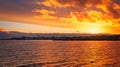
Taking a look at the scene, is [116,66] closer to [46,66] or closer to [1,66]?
[46,66]

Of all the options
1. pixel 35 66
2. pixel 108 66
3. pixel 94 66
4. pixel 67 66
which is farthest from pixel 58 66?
pixel 108 66

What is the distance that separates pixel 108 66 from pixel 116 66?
2.24 metres

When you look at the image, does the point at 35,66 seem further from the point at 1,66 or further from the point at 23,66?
the point at 1,66

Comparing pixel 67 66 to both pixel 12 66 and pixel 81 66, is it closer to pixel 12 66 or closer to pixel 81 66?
pixel 81 66

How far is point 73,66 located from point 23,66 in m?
13.6

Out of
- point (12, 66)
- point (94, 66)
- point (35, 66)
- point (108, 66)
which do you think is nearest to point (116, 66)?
point (108, 66)

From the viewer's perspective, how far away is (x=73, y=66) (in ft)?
194

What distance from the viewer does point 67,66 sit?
58656 millimetres

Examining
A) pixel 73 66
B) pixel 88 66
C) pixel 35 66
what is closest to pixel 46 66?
pixel 35 66

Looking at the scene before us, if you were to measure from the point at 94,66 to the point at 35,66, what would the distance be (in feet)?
53.1

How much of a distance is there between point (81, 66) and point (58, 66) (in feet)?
21.5

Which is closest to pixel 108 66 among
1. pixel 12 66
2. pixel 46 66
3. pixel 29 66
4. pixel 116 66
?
pixel 116 66

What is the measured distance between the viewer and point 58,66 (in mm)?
57938

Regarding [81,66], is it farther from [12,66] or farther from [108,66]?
[12,66]
